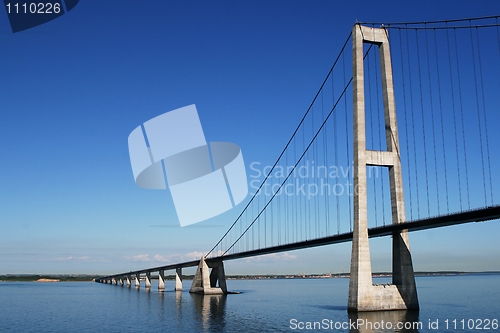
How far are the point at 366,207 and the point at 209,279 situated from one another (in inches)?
2071

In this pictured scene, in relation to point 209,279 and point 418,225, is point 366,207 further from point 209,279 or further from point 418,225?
point 209,279

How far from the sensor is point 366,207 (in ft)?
143

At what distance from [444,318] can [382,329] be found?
39.0ft

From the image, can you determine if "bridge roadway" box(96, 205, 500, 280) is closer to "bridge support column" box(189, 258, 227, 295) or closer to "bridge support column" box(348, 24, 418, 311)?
"bridge support column" box(348, 24, 418, 311)

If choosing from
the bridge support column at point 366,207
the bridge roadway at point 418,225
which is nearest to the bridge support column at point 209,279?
the bridge roadway at point 418,225

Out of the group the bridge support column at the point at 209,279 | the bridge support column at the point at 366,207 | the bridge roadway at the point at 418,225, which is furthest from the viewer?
the bridge support column at the point at 209,279

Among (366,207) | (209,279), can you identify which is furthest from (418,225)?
(209,279)

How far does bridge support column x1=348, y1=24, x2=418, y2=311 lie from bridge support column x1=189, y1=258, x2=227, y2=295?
157 ft

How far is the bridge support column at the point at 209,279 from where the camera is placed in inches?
3474

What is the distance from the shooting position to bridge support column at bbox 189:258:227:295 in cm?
8825

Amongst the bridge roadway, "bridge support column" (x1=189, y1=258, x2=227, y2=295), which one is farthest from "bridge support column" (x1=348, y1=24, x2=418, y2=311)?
"bridge support column" (x1=189, y1=258, x2=227, y2=295)

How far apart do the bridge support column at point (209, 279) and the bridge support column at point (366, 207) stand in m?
47.7

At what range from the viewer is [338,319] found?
40469 millimetres

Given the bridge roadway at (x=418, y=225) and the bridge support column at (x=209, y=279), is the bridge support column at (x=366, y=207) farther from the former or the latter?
the bridge support column at (x=209, y=279)
